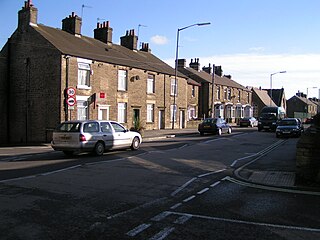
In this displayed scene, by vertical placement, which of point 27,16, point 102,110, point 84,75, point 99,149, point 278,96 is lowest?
point 99,149

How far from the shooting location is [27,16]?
29.1 m

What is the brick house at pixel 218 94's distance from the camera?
189ft

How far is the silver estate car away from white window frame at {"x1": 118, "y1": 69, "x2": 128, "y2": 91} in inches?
637

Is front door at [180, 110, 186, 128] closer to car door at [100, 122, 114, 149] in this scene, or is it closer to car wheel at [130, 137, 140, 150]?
car wheel at [130, 137, 140, 150]

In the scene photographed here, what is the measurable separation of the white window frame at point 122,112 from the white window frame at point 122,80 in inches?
57.9

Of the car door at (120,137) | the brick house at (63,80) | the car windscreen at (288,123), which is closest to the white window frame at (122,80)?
the brick house at (63,80)

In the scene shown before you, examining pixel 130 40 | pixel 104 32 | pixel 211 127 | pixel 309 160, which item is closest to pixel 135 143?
pixel 309 160

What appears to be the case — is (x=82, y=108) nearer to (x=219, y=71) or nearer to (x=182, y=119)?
(x=182, y=119)

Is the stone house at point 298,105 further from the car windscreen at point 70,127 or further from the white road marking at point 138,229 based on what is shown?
the white road marking at point 138,229

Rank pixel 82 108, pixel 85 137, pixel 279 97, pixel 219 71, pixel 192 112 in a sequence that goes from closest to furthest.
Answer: pixel 85 137
pixel 82 108
pixel 192 112
pixel 219 71
pixel 279 97

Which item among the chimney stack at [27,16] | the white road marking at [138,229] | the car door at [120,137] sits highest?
the chimney stack at [27,16]

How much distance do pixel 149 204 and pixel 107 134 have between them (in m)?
9.56

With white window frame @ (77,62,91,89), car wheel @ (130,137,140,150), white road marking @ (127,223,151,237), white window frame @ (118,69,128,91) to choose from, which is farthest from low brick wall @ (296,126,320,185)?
white window frame @ (118,69,128,91)

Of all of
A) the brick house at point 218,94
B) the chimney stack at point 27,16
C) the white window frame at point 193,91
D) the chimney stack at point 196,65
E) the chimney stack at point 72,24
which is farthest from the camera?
the chimney stack at point 196,65
